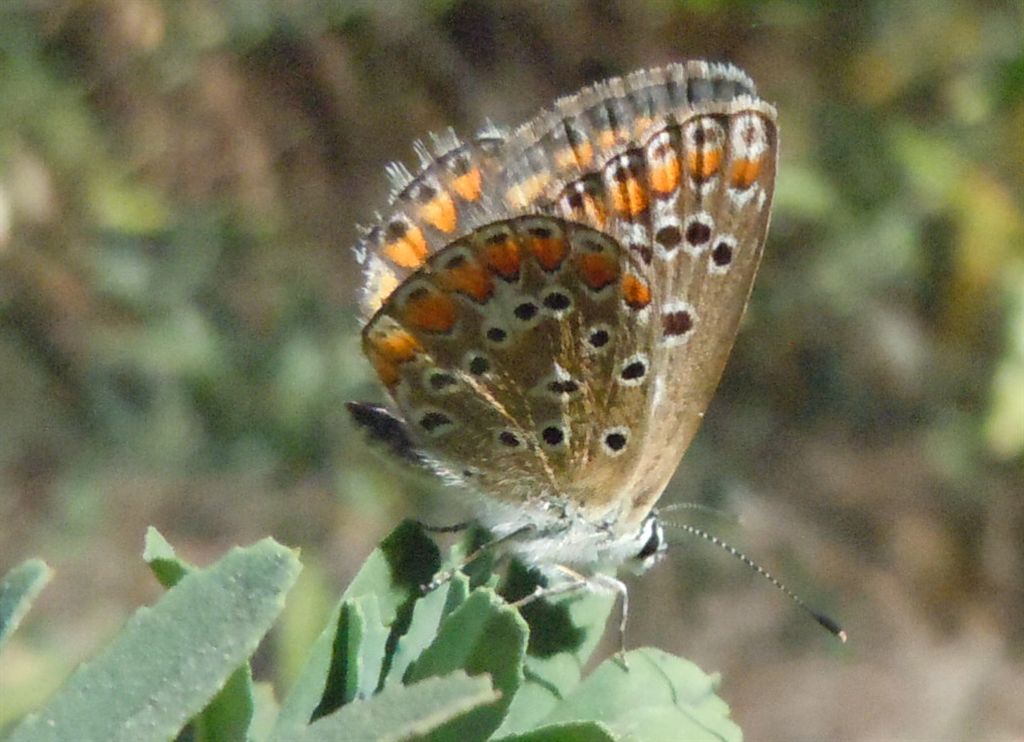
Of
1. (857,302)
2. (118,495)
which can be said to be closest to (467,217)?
(118,495)

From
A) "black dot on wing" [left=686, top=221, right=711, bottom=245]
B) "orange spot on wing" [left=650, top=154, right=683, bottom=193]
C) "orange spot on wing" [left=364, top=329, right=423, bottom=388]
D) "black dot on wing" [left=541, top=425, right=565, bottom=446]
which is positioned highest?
"orange spot on wing" [left=650, top=154, right=683, bottom=193]

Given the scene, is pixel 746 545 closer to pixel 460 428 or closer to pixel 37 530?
pixel 37 530

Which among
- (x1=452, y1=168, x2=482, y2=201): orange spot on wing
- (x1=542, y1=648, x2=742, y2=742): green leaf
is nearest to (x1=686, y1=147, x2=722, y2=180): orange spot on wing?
(x1=452, y1=168, x2=482, y2=201): orange spot on wing

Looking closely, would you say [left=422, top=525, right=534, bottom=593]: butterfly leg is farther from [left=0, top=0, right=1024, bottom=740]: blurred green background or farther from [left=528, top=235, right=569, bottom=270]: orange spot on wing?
[left=0, top=0, right=1024, bottom=740]: blurred green background

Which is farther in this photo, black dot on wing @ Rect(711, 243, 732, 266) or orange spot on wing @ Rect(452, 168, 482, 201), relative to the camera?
orange spot on wing @ Rect(452, 168, 482, 201)

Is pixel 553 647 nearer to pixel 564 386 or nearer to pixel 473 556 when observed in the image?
pixel 473 556

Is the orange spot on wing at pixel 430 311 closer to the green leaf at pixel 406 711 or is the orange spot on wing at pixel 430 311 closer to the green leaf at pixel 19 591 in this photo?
the green leaf at pixel 19 591
